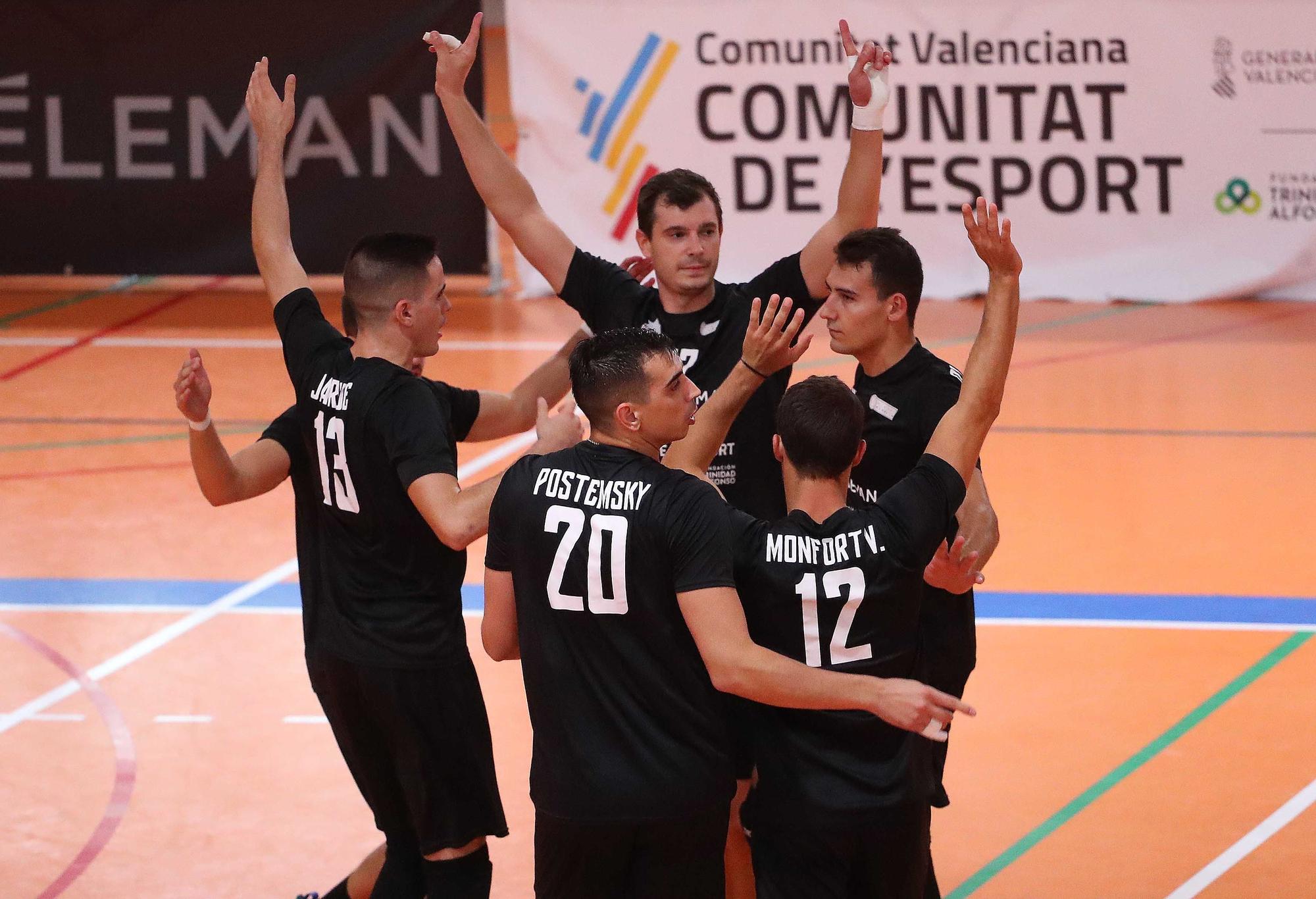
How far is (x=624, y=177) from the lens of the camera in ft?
54.0

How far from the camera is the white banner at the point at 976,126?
1554 cm

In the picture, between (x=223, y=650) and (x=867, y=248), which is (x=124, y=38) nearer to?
(x=223, y=650)

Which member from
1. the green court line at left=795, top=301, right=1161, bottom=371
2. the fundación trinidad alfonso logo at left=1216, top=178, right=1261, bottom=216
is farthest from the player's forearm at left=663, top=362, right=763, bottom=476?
the fundación trinidad alfonso logo at left=1216, top=178, right=1261, bottom=216

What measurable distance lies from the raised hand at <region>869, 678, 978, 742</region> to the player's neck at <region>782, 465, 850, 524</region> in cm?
60

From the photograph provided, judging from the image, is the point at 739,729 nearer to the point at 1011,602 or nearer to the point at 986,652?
the point at 986,652

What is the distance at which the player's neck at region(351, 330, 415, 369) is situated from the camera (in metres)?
4.98

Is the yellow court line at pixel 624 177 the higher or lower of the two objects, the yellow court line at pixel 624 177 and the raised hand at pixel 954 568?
the higher

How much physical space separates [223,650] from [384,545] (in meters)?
3.69

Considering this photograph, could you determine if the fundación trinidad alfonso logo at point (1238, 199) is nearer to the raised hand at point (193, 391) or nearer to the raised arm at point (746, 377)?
the raised arm at point (746, 377)

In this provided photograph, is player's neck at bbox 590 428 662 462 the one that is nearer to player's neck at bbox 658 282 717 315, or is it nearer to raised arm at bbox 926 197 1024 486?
raised arm at bbox 926 197 1024 486

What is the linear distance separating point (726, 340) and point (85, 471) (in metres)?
7.08

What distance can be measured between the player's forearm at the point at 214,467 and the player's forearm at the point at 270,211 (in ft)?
2.22

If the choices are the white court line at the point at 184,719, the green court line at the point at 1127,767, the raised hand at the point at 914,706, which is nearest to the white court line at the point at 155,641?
the white court line at the point at 184,719

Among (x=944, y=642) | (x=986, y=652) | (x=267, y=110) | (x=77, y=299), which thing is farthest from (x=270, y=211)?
(x=77, y=299)
